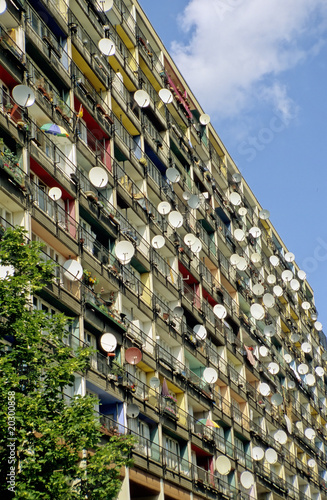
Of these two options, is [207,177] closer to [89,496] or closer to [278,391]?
[278,391]

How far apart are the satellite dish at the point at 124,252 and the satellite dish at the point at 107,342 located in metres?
5.14

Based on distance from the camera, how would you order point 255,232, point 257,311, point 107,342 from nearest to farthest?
point 107,342
point 257,311
point 255,232

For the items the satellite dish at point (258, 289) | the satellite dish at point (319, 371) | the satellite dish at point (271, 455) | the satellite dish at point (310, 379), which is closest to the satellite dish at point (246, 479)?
the satellite dish at point (271, 455)

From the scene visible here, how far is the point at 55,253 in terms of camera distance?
130 feet

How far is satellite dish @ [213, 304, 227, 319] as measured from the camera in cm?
5916

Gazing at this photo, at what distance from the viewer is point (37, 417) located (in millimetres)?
24297

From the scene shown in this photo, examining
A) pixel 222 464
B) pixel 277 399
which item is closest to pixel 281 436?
pixel 277 399

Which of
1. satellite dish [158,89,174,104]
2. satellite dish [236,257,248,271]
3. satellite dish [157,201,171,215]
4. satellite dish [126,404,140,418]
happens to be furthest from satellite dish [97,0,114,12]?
satellite dish [236,257,248,271]

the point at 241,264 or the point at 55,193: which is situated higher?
the point at 241,264

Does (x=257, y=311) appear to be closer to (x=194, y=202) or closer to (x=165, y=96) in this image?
(x=194, y=202)

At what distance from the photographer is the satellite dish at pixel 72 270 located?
127 ft

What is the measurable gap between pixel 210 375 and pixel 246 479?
670cm

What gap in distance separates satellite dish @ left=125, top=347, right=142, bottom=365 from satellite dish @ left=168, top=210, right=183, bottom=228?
12845mm

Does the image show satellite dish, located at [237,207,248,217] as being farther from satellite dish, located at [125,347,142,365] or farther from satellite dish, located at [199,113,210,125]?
satellite dish, located at [125,347,142,365]
